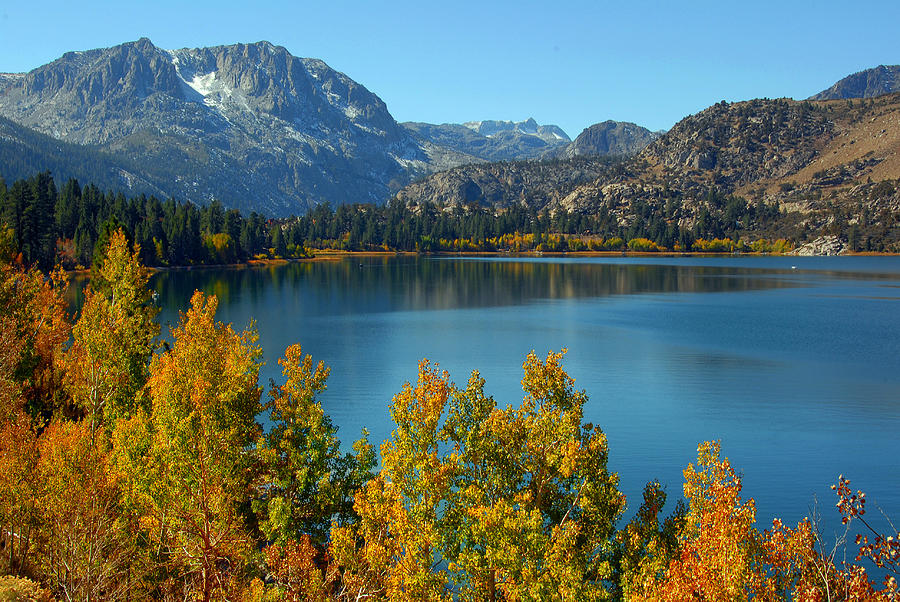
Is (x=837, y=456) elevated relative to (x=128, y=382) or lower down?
lower down

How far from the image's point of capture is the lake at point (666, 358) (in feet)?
147

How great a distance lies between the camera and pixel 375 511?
23234 mm

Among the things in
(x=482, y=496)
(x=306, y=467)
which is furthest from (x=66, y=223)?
(x=482, y=496)

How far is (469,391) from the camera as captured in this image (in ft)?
84.0

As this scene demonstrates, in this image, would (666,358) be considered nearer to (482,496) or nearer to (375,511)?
(482,496)

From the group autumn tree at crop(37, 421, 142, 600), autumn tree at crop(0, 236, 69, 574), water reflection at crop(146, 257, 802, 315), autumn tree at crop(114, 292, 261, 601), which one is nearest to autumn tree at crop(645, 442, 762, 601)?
autumn tree at crop(114, 292, 261, 601)

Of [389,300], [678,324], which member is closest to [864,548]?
[678,324]

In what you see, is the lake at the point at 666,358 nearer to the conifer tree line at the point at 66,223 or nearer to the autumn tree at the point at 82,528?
the autumn tree at the point at 82,528

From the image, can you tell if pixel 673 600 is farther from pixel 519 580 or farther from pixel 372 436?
pixel 372 436

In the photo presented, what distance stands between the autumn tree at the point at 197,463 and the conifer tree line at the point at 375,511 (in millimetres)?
109

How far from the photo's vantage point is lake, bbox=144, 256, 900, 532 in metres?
44.7

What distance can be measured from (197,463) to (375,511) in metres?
8.93

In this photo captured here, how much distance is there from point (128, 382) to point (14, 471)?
15.7 metres

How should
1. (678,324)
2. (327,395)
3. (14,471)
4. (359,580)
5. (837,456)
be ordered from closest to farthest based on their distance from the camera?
(359,580) < (14,471) < (837,456) < (327,395) < (678,324)
